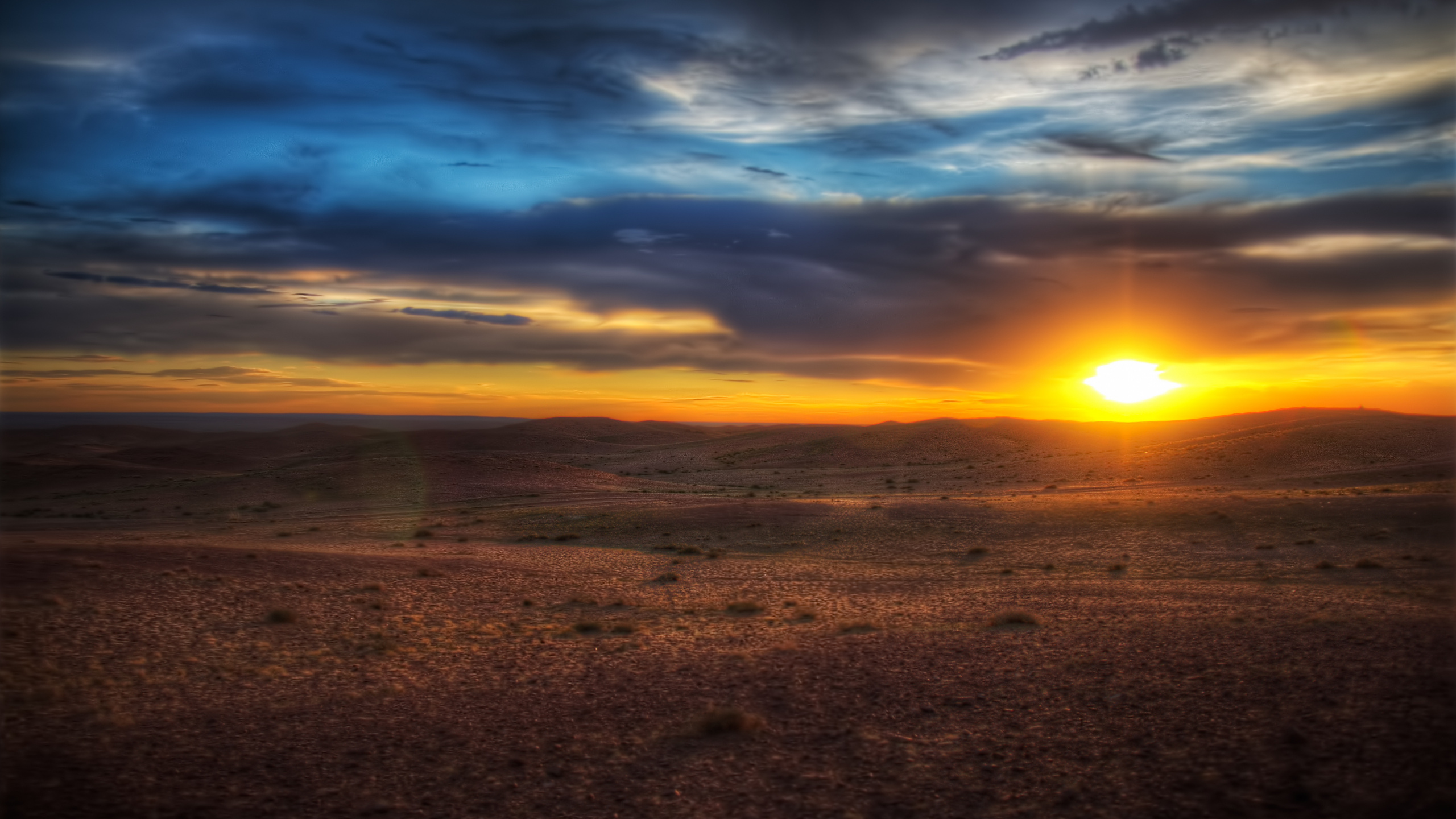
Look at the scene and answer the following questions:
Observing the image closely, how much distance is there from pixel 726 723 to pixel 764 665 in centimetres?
278

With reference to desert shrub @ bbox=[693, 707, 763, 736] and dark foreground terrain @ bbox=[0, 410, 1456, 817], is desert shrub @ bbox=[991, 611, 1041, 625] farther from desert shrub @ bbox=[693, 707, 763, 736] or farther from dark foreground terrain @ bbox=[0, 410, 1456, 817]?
desert shrub @ bbox=[693, 707, 763, 736]

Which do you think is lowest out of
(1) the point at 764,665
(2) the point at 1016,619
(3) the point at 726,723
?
(1) the point at 764,665

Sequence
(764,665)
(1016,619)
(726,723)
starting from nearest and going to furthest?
(726,723) < (764,665) < (1016,619)

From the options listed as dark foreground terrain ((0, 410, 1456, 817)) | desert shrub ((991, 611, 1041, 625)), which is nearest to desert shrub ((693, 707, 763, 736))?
dark foreground terrain ((0, 410, 1456, 817))

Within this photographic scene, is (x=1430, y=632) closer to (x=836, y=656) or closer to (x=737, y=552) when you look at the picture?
(x=836, y=656)

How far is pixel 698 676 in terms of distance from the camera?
39.7 ft

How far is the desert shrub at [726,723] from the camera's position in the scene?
9.79 metres

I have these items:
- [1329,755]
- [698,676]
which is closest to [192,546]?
[698,676]

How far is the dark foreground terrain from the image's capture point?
26.5 ft

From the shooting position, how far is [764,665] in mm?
12523

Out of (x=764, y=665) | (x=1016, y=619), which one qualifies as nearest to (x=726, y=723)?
(x=764, y=665)

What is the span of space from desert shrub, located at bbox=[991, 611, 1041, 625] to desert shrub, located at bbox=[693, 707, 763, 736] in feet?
21.4

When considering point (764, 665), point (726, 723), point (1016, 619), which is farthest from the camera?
point (1016, 619)

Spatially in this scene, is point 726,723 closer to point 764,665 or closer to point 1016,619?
point 764,665
